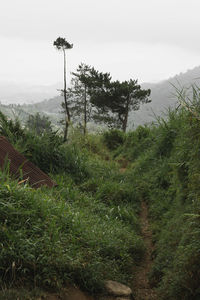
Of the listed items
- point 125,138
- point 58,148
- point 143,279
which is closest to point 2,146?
point 58,148

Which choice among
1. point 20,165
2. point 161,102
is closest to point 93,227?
point 20,165

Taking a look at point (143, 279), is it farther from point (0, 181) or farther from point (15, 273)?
point (0, 181)

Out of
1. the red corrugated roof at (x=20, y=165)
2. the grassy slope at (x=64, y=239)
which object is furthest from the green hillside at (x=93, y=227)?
the red corrugated roof at (x=20, y=165)

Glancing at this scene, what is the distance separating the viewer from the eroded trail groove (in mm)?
3001

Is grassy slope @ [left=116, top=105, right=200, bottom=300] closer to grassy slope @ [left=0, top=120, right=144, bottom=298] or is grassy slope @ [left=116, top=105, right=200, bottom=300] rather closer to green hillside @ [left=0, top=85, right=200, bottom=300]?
green hillside @ [left=0, top=85, right=200, bottom=300]

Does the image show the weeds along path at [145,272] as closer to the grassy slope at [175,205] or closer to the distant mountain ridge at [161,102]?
the grassy slope at [175,205]

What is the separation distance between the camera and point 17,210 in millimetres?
2791

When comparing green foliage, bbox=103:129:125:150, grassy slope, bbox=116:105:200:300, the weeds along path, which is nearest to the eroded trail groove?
the weeds along path

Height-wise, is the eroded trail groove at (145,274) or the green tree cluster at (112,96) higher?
the green tree cluster at (112,96)

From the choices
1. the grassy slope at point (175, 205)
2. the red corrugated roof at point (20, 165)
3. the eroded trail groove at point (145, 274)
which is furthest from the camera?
the red corrugated roof at point (20, 165)

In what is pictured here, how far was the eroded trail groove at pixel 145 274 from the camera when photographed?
9.85ft

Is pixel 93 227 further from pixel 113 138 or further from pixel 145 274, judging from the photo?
pixel 113 138

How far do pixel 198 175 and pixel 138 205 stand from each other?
2292mm

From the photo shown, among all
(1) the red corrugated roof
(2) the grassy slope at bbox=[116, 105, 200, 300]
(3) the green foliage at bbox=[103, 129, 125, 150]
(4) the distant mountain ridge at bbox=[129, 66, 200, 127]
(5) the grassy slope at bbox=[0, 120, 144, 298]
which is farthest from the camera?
(3) the green foliage at bbox=[103, 129, 125, 150]
